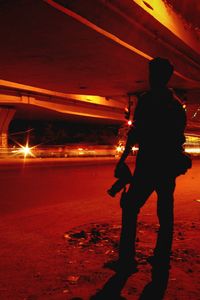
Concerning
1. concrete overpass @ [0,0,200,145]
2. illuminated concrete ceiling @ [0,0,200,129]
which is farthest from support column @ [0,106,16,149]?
illuminated concrete ceiling @ [0,0,200,129]

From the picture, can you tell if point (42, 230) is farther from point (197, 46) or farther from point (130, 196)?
point (197, 46)

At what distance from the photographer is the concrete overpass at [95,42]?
12.1 m

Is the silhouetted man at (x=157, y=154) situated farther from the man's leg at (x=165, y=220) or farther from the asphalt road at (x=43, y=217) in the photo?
the asphalt road at (x=43, y=217)

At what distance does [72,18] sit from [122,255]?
31.1 ft

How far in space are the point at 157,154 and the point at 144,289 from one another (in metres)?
1.28

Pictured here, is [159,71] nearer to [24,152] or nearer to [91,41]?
[91,41]

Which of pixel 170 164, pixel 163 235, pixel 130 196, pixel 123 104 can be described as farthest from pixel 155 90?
pixel 123 104

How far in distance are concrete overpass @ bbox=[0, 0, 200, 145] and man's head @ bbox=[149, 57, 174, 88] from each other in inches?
308

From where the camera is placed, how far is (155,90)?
416 centimetres

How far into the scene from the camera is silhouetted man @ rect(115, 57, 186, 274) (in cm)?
410

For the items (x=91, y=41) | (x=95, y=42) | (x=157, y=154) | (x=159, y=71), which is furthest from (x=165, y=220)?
(x=95, y=42)

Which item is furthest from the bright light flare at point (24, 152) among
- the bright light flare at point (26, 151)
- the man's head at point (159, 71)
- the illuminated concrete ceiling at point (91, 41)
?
the man's head at point (159, 71)

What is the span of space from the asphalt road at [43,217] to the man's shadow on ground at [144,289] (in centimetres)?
56

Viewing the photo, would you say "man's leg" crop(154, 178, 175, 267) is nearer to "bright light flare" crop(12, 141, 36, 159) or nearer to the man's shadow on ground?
the man's shadow on ground
